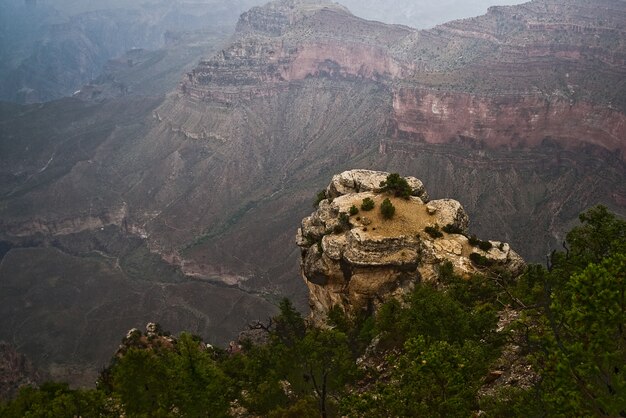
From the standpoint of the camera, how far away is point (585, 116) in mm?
108812

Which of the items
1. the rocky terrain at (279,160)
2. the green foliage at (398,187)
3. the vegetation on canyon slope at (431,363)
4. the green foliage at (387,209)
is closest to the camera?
the vegetation on canyon slope at (431,363)

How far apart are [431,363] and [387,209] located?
1129 inches

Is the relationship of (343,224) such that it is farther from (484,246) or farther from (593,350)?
(593,350)

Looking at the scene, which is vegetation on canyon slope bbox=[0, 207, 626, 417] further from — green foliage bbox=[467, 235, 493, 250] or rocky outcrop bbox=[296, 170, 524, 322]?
green foliage bbox=[467, 235, 493, 250]

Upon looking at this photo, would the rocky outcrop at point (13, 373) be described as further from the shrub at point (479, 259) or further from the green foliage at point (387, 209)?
the shrub at point (479, 259)

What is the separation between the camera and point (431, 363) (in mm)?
21734

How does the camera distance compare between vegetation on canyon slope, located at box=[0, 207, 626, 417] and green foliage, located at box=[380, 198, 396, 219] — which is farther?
green foliage, located at box=[380, 198, 396, 219]

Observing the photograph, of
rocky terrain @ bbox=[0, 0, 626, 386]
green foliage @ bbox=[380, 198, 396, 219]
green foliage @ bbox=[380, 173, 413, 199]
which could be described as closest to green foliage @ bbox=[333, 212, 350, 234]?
green foliage @ bbox=[380, 198, 396, 219]

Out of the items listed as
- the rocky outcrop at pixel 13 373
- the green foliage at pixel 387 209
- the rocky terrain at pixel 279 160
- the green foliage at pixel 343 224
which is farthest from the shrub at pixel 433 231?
the rocky terrain at pixel 279 160

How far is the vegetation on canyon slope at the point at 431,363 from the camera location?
18734 mm

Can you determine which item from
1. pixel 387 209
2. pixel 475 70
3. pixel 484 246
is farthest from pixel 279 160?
pixel 484 246

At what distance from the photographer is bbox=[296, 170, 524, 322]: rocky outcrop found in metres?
47.0

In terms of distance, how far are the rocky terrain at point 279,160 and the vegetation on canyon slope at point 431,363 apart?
62251mm

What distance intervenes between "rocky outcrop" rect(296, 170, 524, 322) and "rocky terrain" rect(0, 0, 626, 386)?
2083 inches
